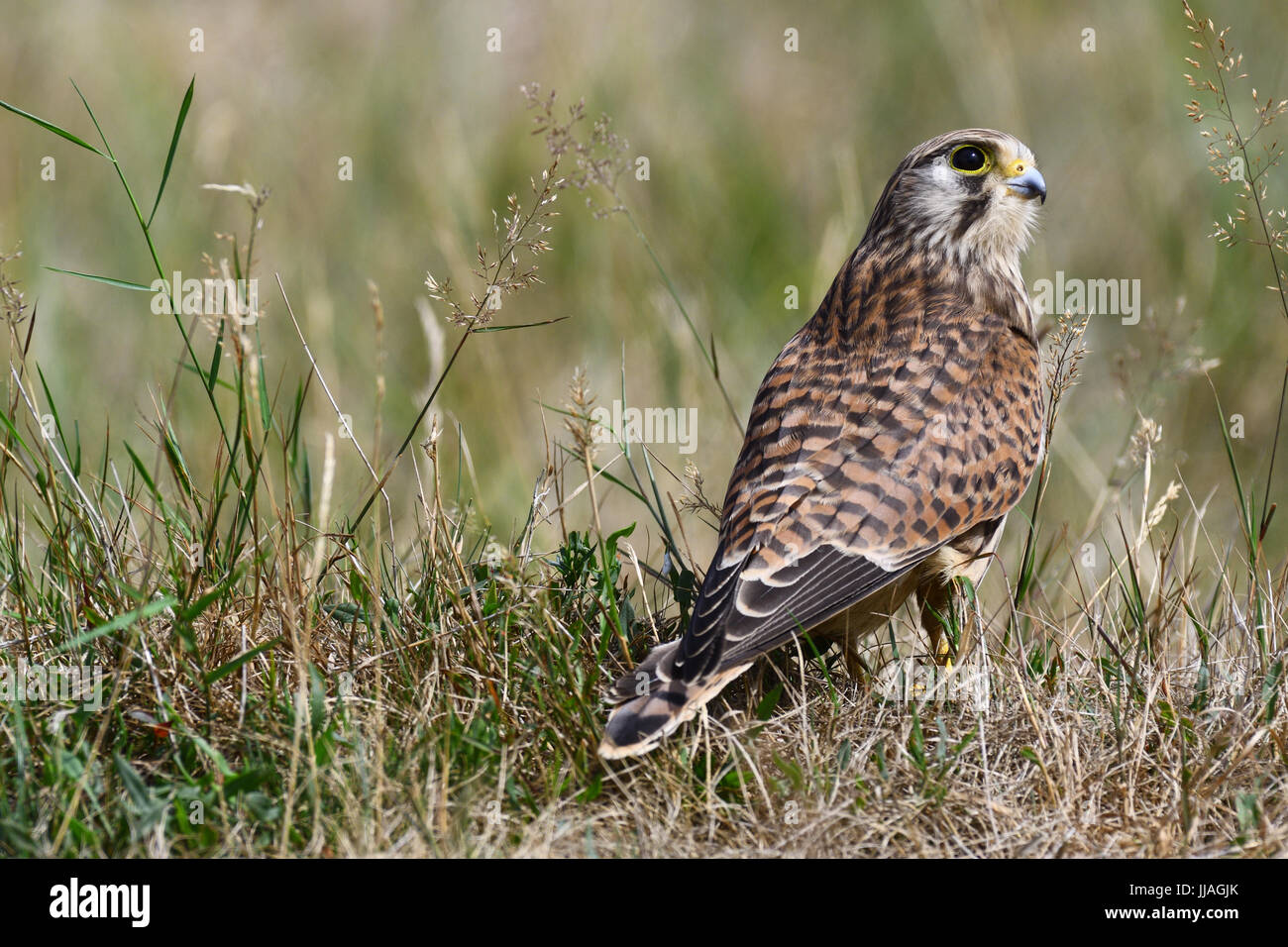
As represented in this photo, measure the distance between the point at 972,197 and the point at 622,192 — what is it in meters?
3.77

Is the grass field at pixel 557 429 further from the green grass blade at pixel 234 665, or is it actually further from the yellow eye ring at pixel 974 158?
the yellow eye ring at pixel 974 158

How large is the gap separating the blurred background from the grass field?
32mm

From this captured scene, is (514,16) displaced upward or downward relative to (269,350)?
upward

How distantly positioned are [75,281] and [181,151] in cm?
114

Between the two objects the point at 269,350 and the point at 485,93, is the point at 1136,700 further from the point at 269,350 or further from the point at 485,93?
the point at 485,93

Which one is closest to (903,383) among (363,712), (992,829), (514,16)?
(992,829)

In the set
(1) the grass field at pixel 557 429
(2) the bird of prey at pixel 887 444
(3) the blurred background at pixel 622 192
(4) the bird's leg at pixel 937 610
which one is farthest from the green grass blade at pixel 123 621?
(3) the blurred background at pixel 622 192

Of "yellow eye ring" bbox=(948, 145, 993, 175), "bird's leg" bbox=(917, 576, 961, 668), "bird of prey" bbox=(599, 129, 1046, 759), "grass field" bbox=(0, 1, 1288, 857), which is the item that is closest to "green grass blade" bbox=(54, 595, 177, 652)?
"grass field" bbox=(0, 1, 1288, 857)

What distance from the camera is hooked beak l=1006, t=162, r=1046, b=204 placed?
4.02m

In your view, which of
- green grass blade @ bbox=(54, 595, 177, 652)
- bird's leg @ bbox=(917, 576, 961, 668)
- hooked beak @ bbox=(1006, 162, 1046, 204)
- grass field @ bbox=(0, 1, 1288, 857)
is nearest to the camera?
green grass blade @ bbox=(54, 595, 177, 652)

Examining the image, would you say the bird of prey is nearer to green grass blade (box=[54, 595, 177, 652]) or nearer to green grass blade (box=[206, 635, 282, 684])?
green grass blade (box=[206, 635, 282, 684])

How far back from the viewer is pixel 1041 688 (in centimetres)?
300

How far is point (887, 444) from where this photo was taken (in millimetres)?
3455

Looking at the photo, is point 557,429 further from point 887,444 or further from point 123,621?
point 123,621
